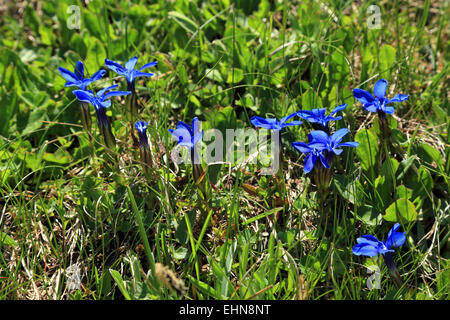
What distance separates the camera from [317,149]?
2.16 meters

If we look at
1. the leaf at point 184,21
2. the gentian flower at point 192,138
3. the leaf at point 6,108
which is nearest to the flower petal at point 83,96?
the gentian flower at point 192,138

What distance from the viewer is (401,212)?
231 centimetres

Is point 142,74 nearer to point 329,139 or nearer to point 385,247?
point 329,139

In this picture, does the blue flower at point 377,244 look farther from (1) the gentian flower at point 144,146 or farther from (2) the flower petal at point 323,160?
(1) the gentian flower at point 144,146

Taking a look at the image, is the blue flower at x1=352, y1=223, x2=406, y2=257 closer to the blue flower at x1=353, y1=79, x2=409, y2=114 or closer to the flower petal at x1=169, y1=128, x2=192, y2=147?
the blue flower at x1=353, y1=79, x2=409, y2=114

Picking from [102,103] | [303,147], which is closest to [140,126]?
[102,103]

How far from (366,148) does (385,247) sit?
1.93 ft

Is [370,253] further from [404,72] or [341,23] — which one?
[341,23]

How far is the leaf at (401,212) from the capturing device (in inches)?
89.9

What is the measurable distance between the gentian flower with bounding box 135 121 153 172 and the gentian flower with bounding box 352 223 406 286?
0.95 meters

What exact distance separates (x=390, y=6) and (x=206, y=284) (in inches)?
97.1

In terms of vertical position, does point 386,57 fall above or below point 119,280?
above

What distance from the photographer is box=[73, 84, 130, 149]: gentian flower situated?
2.26 metres

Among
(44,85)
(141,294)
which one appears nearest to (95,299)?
(141,294)
